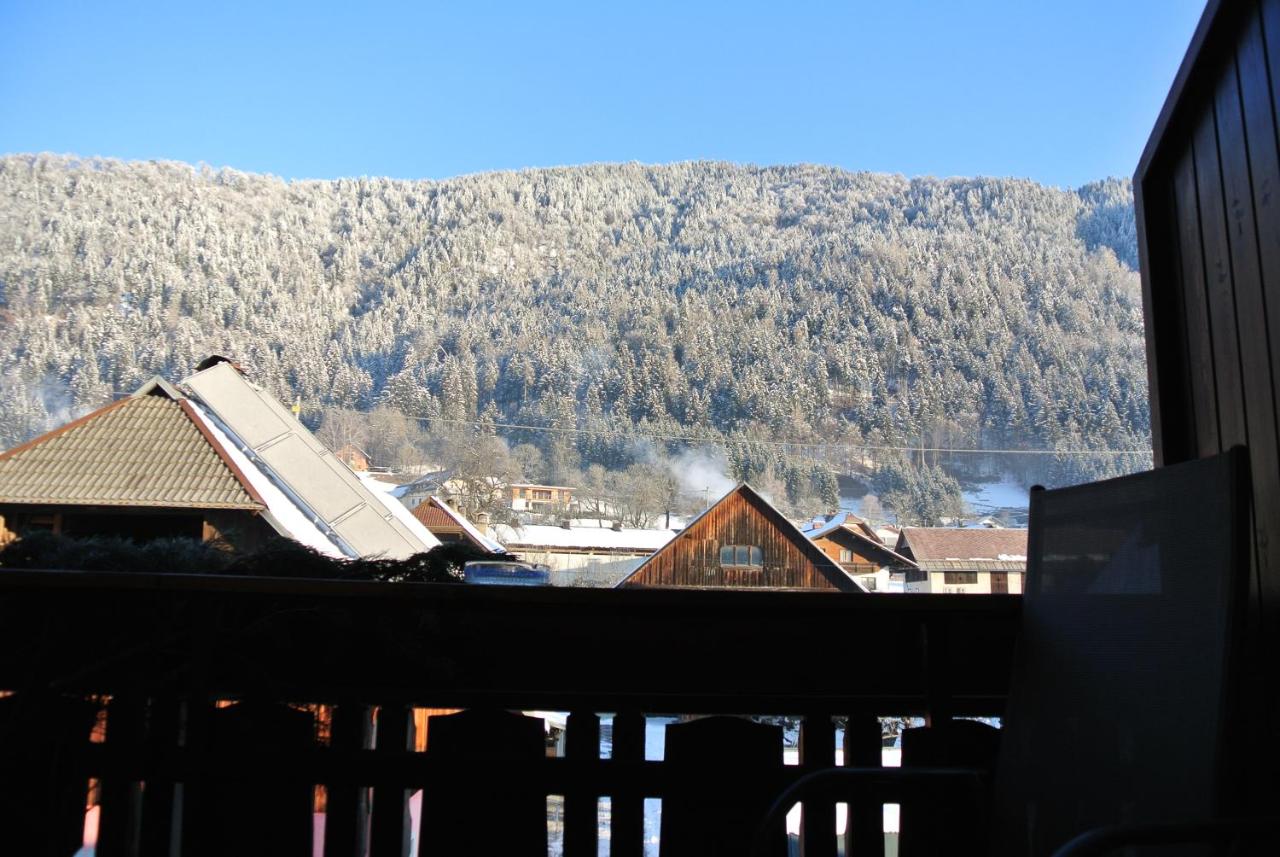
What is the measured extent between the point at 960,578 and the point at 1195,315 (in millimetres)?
2108

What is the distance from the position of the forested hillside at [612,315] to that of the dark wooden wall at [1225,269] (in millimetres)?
3236

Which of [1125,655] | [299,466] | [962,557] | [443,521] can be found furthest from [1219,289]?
[299,466]

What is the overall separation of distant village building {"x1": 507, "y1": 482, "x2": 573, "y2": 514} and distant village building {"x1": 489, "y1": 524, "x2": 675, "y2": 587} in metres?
0.23

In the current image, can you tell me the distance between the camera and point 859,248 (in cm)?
893

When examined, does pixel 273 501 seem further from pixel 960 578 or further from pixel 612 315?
pixel 612 315

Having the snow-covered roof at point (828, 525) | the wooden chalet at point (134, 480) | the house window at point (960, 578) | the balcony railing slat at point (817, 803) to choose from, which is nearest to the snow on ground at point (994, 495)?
the house window at point (960, 578)

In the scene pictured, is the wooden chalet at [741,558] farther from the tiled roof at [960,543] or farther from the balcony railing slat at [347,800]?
the balcony railing slat at [347,800]

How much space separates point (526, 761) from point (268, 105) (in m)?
10.5

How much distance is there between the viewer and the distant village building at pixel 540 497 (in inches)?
193

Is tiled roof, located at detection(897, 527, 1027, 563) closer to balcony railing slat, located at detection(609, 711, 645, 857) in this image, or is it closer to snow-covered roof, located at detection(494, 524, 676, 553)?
snow-covered roof, located at detection(494, 524, 676, 553)

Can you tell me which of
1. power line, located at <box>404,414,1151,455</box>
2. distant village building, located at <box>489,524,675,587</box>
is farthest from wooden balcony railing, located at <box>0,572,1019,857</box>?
power line, located at <box>404,414,1151,455</box>

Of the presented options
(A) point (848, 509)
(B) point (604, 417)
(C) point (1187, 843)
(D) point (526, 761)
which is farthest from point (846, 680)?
(B) point (604, 417)

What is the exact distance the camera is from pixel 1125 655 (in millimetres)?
969

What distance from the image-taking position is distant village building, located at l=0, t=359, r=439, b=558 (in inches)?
132
